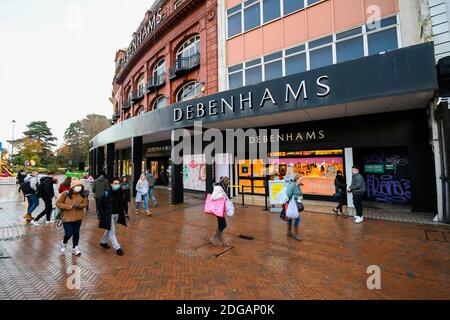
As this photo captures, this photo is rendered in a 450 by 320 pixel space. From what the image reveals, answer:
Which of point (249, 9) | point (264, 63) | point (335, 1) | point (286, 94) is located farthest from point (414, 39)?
point (249, 9)

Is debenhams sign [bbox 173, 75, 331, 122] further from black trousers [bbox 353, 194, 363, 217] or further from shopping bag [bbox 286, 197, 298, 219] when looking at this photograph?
shopping bag [bbox 286, 197, 298, 219]

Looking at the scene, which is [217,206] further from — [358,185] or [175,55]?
[175,55]

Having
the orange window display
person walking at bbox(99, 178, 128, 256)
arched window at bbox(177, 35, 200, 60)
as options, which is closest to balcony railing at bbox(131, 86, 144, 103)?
arched window at bbox(177, 35, 200, 60)

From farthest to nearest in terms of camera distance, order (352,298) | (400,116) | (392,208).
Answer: (392,208), (400,116), (352,298)

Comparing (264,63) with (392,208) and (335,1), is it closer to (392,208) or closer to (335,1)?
(335,1)

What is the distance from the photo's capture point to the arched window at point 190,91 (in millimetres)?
14906

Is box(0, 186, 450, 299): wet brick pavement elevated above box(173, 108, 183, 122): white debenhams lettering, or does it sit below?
below

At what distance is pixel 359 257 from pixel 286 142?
7190 millimetres

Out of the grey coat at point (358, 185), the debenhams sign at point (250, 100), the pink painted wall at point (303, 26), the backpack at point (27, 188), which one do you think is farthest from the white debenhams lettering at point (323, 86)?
the backpack at point (27, 188)

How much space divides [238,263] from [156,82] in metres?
18.4

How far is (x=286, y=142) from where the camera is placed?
11172 mm
